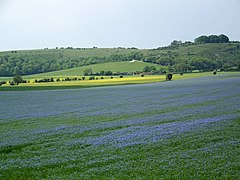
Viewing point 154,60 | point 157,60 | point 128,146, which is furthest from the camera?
point 154,60

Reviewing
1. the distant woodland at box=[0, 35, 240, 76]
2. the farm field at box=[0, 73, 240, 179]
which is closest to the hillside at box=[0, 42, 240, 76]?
the distant woodland at box=[0, 35, 240, 76]

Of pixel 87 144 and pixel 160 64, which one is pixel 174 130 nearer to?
pixel 87 144

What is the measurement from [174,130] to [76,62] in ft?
498

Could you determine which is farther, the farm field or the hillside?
the hillside

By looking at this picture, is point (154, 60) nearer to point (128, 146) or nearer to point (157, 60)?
point (157, 60)

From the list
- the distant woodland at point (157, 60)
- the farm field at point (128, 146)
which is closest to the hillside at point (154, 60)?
the distant woodland at point (157, 60)

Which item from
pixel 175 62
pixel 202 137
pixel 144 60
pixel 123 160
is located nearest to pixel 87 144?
pixel 123 160

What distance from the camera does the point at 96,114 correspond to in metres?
34.5

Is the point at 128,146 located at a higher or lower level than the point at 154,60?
lower

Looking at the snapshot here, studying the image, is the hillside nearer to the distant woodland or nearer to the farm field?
the distant woodland

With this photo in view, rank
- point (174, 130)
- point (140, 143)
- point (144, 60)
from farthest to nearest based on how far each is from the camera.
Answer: point (144, 60), point (174, 130), point (140, 143)

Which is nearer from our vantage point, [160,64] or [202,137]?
[202,137]

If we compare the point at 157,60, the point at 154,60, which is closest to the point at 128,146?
the point at 157,60

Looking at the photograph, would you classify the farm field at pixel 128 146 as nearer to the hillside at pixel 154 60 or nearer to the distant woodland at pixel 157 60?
the distant woodland at pixel 157 60
